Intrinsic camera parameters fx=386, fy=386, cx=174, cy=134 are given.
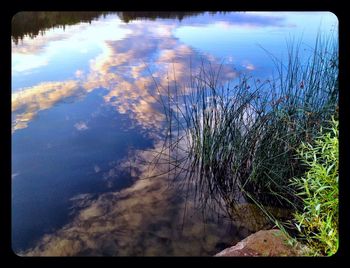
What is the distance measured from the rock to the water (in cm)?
25

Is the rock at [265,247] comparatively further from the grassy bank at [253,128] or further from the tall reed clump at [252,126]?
the tall reed clump at [252,126]

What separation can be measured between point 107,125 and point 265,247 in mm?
1644

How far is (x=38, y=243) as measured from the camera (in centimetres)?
205

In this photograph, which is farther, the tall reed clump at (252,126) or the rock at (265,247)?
the tall reed clump at (252,126)

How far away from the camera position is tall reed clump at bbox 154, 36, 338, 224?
2430 mm

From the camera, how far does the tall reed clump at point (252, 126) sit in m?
2.43

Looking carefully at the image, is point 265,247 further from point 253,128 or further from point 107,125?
point 107,125

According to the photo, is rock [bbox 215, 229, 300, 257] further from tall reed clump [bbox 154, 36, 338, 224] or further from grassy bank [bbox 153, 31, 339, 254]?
tall reed clump [bbox 154, 36, 338, 224]

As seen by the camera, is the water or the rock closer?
the rock

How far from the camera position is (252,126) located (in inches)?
101

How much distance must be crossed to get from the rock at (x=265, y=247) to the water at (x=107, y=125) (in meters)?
0.25

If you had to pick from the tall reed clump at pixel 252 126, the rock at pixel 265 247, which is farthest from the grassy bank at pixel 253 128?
the rock at pixel 265 247

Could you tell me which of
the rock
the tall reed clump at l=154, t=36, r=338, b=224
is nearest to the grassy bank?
the tall reed clump at l=154, t=36, r=338, b=224

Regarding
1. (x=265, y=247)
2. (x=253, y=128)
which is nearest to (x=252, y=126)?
(x=253, y=128)
